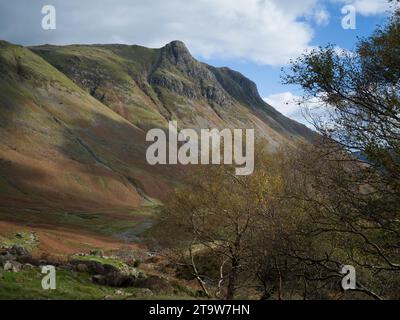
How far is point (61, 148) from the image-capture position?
126 metres

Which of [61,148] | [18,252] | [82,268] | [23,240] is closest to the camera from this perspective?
[82,268]

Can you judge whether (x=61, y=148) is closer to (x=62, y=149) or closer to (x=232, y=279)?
(x=62, y=149)

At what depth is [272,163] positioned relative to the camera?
2953 cm

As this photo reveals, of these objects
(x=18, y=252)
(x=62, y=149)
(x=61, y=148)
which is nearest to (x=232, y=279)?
(x=18, y=252)

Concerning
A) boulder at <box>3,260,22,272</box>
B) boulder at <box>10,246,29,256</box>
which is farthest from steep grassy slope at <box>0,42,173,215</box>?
boulder at <box>3,260,22,272</box>

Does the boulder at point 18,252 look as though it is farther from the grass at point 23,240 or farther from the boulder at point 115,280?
the grass at point 23,240

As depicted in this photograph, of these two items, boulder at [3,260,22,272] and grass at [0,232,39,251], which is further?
grass at [0,232,39,251]

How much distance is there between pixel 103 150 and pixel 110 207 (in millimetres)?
40173

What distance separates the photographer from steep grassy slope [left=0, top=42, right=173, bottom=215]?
10275cm

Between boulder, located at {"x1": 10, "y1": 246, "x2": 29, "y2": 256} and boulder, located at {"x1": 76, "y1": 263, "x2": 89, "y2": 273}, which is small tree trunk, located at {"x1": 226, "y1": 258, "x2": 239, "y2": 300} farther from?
boulder, located at {"x1": 10, "y1": 246, "x2": 29, "y2": 256}

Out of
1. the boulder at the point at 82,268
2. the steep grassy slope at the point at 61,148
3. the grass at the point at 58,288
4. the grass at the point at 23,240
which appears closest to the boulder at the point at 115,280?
the grass at the point at 58,288

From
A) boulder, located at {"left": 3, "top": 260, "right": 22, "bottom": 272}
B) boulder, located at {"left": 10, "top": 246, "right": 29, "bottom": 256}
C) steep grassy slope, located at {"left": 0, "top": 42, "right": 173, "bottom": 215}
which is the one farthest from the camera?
steep grassy slope, located at {"left": 0, "top": 42, "right": 173, "bottom": 215}

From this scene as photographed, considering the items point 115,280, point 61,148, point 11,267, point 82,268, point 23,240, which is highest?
point 61,148
